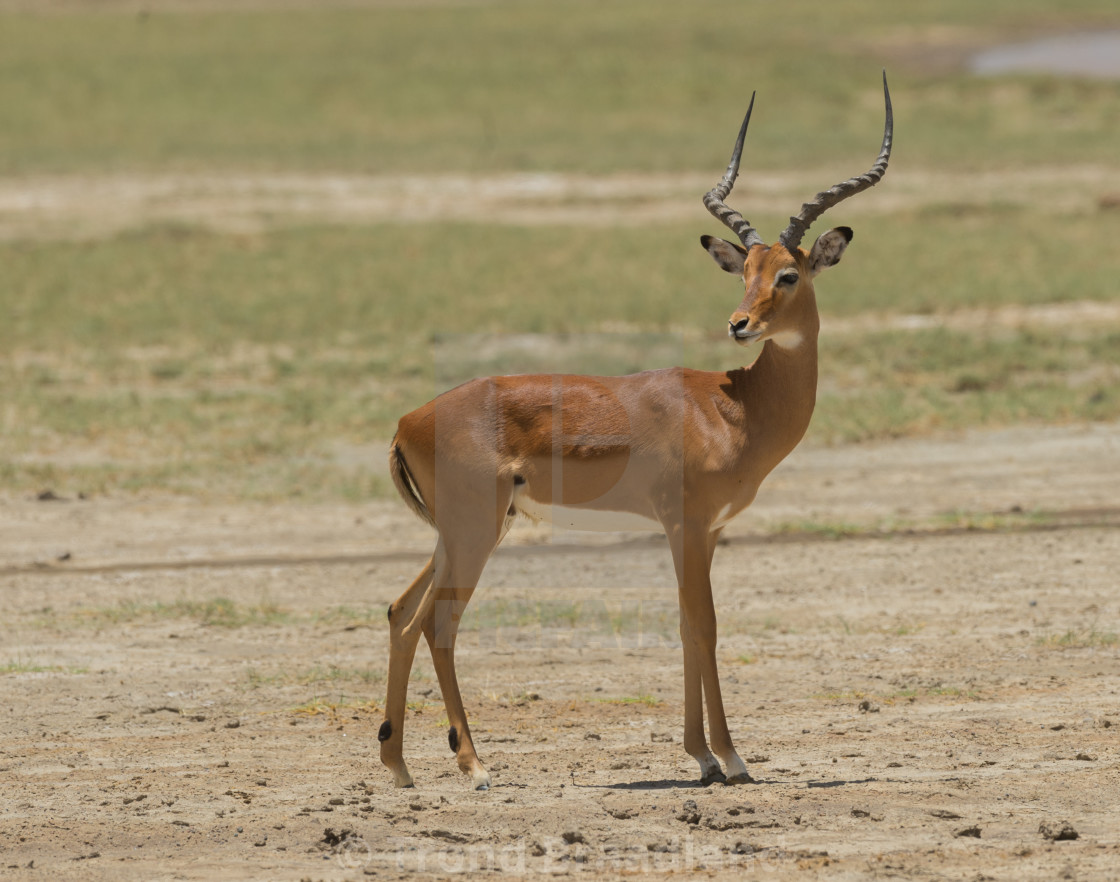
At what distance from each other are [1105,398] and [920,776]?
9.86 meters

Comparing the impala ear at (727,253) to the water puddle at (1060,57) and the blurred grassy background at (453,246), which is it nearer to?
the blurred grassy background at (453,246)

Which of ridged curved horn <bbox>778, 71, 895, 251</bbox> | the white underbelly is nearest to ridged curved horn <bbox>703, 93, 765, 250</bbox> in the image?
ridged curved horn <bbox>778, 71, 895, 251</bbox>

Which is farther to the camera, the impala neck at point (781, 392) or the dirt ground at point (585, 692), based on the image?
the impala neck at point (781, 392)

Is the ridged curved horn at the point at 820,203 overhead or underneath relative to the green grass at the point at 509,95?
underneath

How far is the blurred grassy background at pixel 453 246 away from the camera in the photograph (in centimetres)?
1616

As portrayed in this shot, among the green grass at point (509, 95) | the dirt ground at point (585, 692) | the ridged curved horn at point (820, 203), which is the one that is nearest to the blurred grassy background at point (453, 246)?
the green grass at point (509, 95)

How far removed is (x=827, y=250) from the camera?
7.64 meters

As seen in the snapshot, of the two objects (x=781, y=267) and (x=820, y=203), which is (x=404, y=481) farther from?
(x=820, y=203)

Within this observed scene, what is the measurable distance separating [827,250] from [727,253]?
454 mm

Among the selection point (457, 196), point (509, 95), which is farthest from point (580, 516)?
point (509, 95)

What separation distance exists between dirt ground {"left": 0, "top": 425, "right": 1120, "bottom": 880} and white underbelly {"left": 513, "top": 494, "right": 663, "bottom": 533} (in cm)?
111

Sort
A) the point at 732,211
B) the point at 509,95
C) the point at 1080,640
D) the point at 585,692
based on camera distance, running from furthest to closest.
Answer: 1. the point at 509,95
2. the point at 1080,640
3. the point at 585,692
4. the point at 732,211

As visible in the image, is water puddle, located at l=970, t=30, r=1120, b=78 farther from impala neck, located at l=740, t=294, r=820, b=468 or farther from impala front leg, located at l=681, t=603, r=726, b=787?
impala front leg, located at l=681, t=603, r=726, b=787

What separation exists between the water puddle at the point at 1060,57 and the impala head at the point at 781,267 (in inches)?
1691
